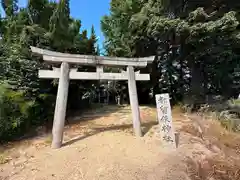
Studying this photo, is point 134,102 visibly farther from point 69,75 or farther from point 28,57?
point 28,57

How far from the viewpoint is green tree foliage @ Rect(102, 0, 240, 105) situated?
6.92 meters

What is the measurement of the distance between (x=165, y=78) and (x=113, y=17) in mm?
4577

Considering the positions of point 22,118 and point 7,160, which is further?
point 22,118

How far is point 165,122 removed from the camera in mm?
4750

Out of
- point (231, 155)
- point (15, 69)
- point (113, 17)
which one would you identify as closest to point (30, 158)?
point (15, 69)

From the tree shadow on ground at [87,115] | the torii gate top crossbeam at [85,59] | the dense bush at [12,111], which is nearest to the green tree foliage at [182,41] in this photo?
the torii gate top crossbeam at [85,59]

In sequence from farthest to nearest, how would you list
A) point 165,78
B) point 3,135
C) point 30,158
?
point 165,78 < point 3,135 < point 30,158

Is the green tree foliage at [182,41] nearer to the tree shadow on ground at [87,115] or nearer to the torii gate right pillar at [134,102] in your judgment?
the torii gate right pillar at [134,102]

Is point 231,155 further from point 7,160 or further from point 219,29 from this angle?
point 7,160

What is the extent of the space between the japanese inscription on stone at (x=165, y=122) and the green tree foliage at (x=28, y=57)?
418cm

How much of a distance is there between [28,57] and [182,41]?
5.94 meters

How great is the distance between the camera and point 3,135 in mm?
5801

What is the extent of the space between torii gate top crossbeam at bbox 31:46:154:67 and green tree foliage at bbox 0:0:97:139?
7.67 ft

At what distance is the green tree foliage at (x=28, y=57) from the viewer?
20.6 ft
